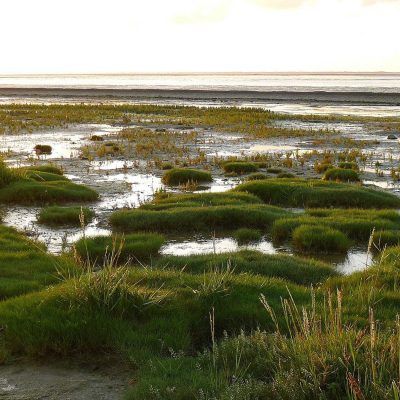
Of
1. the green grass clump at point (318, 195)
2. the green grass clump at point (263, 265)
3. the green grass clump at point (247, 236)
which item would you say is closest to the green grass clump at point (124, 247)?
the green grass clump at point (263, 265)

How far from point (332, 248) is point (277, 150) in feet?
58.1

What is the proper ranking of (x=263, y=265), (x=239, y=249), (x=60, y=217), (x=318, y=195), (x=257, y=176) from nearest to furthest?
1. (x=263, y=265)
2. (x=239, y=249)
3. (x=60, y=217)
4. (x=318, y=195)
5. (x=257, y=176)

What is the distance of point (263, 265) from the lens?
1034cm

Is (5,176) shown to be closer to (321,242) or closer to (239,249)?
(239,249)

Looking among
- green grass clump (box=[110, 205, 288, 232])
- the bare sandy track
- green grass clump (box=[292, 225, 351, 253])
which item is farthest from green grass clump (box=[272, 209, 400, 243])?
the bare sandy track

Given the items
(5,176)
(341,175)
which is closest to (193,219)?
(5,176)

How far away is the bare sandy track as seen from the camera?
5629 millimetres

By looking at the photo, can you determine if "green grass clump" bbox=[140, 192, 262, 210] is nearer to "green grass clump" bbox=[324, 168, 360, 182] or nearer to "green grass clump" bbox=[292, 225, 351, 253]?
"green grass clump" bbox=[292, 225, 351, 253]

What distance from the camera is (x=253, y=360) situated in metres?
5.92

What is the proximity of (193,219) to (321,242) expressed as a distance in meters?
3.21

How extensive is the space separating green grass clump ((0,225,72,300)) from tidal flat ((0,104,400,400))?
0.11 feet

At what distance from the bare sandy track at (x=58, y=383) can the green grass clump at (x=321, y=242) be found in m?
6.85

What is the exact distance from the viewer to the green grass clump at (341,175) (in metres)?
19.7

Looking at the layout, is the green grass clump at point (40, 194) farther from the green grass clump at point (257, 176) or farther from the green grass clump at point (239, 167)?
the green grass clump at point (239, 167)
